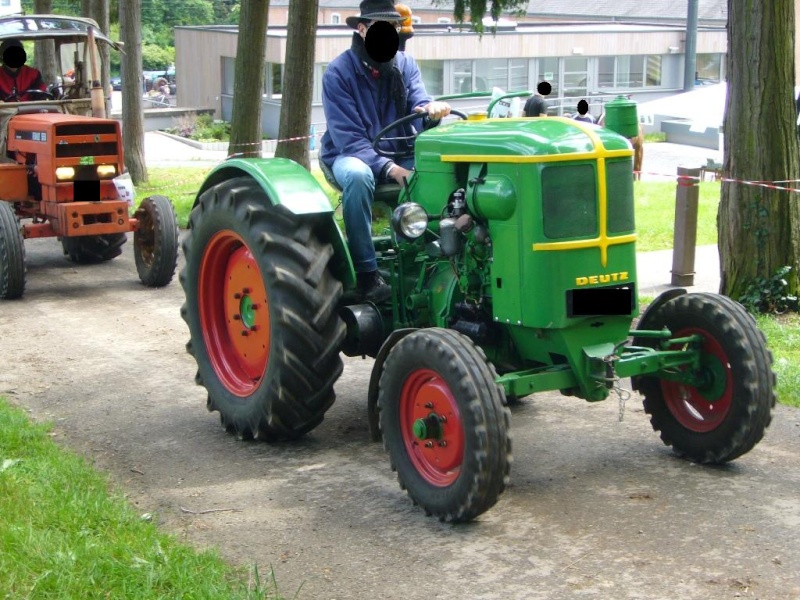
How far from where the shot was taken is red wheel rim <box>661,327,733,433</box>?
5.46 m

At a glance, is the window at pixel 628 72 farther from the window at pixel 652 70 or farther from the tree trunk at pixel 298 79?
the tree trunk at pixel 298 79

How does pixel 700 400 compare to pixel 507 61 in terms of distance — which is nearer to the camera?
pixel 700 400

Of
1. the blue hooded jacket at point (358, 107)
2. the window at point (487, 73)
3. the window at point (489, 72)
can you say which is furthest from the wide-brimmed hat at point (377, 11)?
the window at point (489, 72)

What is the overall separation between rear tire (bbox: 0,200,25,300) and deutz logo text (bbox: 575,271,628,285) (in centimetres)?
628

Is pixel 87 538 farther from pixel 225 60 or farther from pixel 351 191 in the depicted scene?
pixel 225 60

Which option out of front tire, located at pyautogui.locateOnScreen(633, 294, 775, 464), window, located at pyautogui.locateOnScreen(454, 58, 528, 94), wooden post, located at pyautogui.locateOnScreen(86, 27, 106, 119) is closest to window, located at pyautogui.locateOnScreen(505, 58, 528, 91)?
window, located at pyautogui.locateOnScreen(454, 58, 528, 94)

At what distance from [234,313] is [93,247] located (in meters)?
5.83

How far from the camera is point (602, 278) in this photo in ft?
17.1

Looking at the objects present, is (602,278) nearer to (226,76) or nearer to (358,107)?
(358,107)

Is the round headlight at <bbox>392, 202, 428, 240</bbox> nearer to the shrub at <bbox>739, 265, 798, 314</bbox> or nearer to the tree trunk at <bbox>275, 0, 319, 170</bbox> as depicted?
the shrub at <bbox>739, 265, 798, 314</bbox>

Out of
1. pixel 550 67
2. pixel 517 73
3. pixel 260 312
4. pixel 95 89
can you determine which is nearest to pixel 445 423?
pixel 260 312

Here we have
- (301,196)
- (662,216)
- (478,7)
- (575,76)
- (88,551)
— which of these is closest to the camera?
(88,551)

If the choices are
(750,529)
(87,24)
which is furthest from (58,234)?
(750,529)

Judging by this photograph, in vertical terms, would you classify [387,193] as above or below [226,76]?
below
